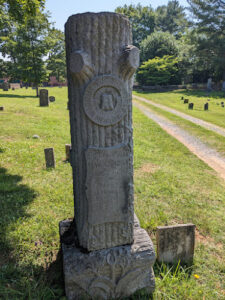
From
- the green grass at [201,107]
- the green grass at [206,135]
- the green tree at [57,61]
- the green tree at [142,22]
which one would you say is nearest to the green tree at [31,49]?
the green tree at [57,61]

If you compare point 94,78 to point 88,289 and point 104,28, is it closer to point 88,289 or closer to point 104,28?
point 104,28

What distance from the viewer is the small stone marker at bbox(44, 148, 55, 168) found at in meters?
5.62

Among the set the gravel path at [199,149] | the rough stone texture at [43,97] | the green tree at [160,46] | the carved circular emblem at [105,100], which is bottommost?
the gravel path at [199,149]

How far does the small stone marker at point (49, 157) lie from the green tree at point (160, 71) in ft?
103

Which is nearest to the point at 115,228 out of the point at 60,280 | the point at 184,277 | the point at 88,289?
the point at 88,289

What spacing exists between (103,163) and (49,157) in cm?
387

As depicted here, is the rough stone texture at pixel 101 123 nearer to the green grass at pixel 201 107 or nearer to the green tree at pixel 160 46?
the green grass at pixel 201 107

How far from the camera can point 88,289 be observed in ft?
7.69

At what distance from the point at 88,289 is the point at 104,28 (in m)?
2.57

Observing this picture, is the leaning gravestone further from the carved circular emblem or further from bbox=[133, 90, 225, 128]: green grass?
bbox=[133, 90, 225, 128]: green grass

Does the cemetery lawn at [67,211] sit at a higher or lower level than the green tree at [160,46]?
lower

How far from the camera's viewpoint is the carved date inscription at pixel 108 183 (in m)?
2.15

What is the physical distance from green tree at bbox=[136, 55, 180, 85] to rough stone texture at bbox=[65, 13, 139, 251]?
33.9m

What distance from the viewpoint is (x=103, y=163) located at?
2168mm
